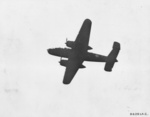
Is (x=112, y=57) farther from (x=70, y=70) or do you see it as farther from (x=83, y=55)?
(x=70, y=70)

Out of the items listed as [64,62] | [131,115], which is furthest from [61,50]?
[131,115]

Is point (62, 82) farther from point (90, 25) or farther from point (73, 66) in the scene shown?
point (90, 25)

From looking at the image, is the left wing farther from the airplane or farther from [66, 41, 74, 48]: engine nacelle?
[66, 41, 74, 48]: engine nacelle

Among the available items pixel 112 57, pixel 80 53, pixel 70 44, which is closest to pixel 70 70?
pixel 80 53

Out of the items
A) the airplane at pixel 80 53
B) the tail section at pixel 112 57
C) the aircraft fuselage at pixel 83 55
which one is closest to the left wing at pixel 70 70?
the airplane at pixel 80 53

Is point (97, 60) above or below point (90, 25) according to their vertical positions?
below

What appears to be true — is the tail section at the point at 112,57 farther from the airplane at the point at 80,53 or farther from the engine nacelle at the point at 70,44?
the engine nacelle at the point at 70,44

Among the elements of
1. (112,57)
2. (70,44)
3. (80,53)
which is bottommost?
(112,57)
